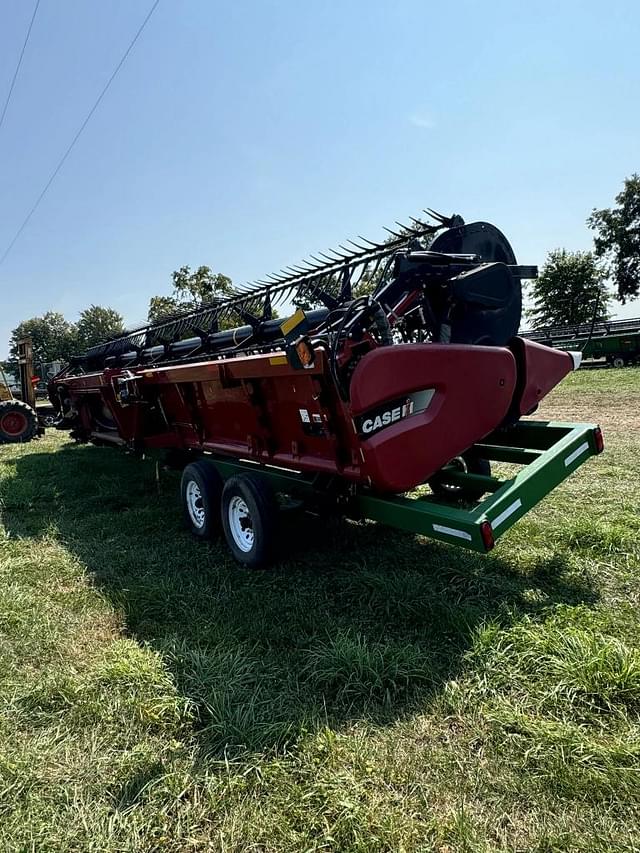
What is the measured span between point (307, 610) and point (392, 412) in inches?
51.4

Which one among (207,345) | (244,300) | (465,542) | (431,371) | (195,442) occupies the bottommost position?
(465,542)

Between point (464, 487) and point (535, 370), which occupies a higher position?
point (535, 370)

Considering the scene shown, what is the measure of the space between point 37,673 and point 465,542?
2320mm

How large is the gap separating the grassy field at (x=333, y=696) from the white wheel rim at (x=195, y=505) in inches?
24.0

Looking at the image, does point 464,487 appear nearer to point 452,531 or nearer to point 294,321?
point 452,531

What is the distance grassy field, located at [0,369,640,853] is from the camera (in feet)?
6.48

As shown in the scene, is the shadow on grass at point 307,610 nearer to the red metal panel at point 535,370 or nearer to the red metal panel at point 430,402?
the red metal panel at point 430,402

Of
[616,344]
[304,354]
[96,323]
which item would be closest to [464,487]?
[304,354]

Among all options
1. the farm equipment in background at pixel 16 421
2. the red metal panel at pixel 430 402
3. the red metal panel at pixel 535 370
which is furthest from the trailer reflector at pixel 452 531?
the farm equipment in background at pixel 16 421

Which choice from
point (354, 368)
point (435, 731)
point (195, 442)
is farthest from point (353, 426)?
point (195, 442)

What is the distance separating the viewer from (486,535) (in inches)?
116

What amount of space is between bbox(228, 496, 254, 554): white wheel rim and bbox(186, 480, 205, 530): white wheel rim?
0.66 metres

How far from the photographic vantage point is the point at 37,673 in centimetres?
300

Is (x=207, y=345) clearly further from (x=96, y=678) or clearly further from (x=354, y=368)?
(x=96, y=678)
